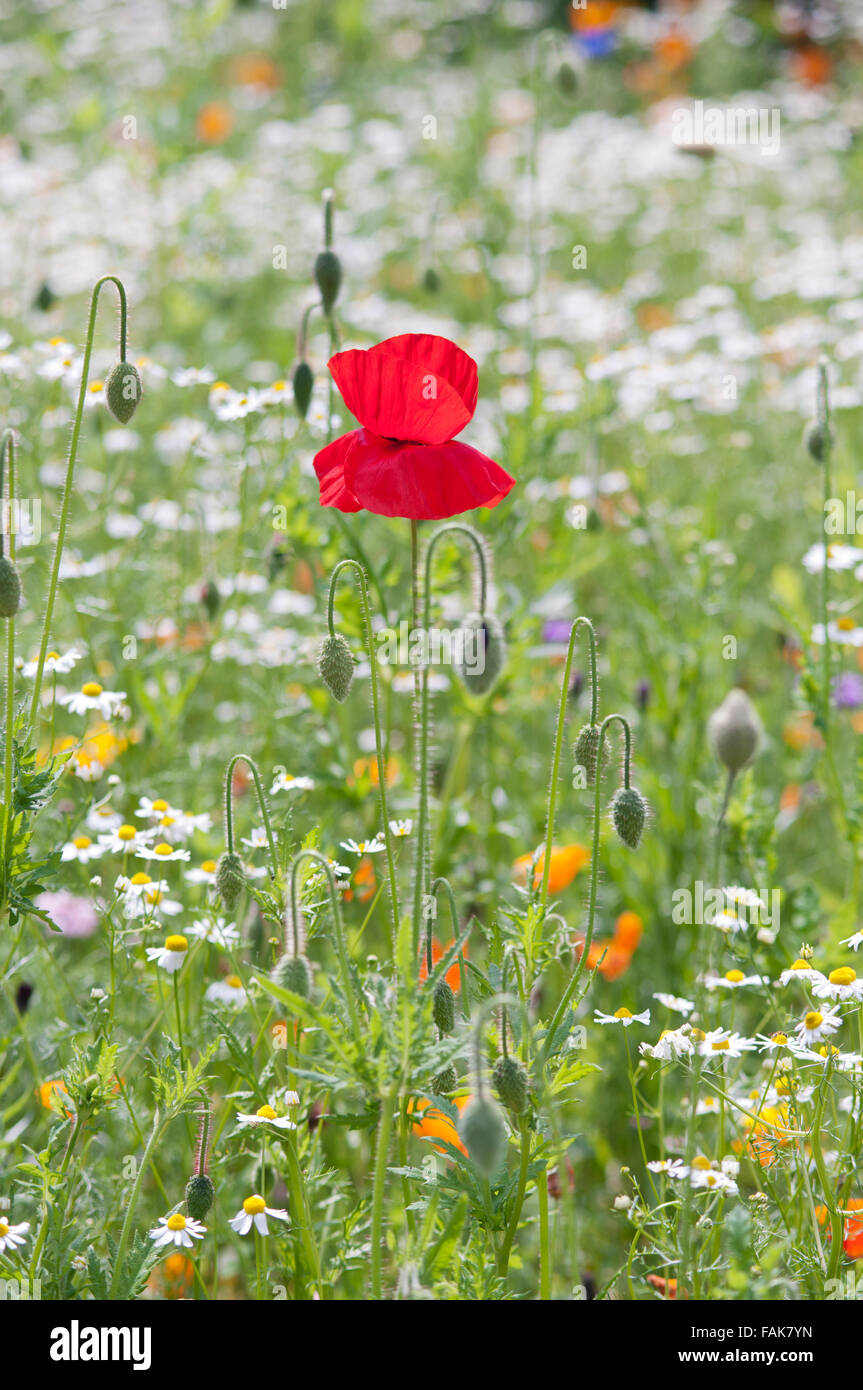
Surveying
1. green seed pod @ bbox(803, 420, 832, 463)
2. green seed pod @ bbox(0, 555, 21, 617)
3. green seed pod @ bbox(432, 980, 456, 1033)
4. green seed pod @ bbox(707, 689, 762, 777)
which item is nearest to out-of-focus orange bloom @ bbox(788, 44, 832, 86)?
green seed pod @ bbox(803, 420, 832, 463)

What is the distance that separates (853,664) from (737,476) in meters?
1.03

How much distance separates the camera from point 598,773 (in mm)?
1819

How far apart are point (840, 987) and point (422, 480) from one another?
34.2 inches

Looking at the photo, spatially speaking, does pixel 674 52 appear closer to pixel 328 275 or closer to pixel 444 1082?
pixel 328 275

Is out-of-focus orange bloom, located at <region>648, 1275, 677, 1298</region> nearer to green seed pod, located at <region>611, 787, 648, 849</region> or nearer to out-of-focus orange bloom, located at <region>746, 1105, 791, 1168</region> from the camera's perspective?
out-of-focus orange bloom, located at <region>746, 1105, 791, 1168</region>

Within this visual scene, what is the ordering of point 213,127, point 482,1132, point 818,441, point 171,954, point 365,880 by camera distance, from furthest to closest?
point 213,127 → point 365,880 → point 818,441 → point 171,954 → point 482,1132

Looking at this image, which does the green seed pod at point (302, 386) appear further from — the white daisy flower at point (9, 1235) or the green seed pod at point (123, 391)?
the white daisy flower at point (9, 1235)

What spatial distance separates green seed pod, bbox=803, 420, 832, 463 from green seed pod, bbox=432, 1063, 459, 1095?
142 cm

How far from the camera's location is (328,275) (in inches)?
96.8

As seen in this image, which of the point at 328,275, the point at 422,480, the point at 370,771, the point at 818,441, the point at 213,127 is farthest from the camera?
the point at 213,127

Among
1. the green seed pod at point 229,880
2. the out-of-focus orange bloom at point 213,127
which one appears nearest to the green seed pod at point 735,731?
the green seed pod at point 229,880

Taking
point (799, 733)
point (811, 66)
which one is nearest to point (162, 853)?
point (799, 733)

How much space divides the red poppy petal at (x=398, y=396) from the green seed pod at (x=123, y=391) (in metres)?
0.36

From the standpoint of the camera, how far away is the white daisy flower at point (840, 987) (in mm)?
1872
